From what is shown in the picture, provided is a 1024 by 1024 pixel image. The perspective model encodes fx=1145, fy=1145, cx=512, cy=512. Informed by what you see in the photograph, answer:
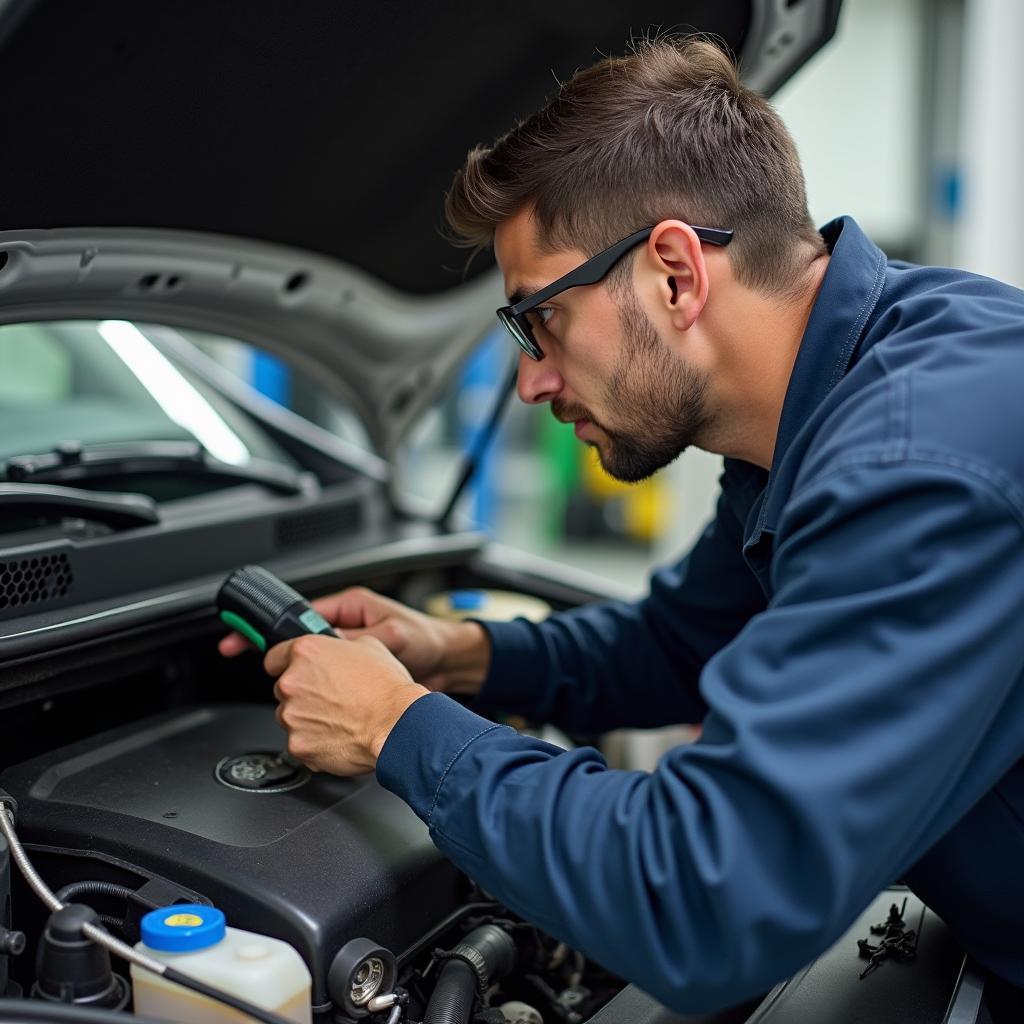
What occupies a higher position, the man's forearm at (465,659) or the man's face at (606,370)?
the man's face at (606,370)

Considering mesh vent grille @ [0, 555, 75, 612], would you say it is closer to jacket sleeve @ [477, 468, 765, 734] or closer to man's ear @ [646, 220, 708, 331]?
jacket sleeve @ [477, 468, 765, 734]

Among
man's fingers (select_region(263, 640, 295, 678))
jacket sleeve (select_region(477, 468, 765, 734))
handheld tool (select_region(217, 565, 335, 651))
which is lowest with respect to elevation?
jacket sleeve (select_region(477, 468, 765, 734))

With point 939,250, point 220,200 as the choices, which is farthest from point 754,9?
point 939,250

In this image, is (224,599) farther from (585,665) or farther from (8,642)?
(585,665)

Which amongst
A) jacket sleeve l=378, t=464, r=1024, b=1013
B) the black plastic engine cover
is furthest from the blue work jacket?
the black plastic engine cover

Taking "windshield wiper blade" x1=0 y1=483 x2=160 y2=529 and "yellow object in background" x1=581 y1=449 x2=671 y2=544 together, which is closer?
"windshield wiper blade" x1=0 y1=483 x2=160 y2=529

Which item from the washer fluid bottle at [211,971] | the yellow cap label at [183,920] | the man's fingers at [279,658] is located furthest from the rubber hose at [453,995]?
the man's fingers at [279,658]

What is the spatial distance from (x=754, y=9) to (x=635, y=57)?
0.85ft

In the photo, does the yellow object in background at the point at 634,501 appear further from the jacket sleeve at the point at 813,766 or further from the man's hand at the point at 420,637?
the jacket sleeve at the point at 813,766

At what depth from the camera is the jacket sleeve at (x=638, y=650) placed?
1.49 meters

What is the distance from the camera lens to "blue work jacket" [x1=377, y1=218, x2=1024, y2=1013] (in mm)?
786

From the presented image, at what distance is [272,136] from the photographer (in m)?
1.23

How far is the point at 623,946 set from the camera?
0.83m

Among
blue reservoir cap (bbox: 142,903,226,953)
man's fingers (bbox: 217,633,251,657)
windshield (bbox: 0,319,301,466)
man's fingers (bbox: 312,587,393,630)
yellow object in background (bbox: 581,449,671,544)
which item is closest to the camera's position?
blue reservoir cap (bbox: 142,903,226,953)
